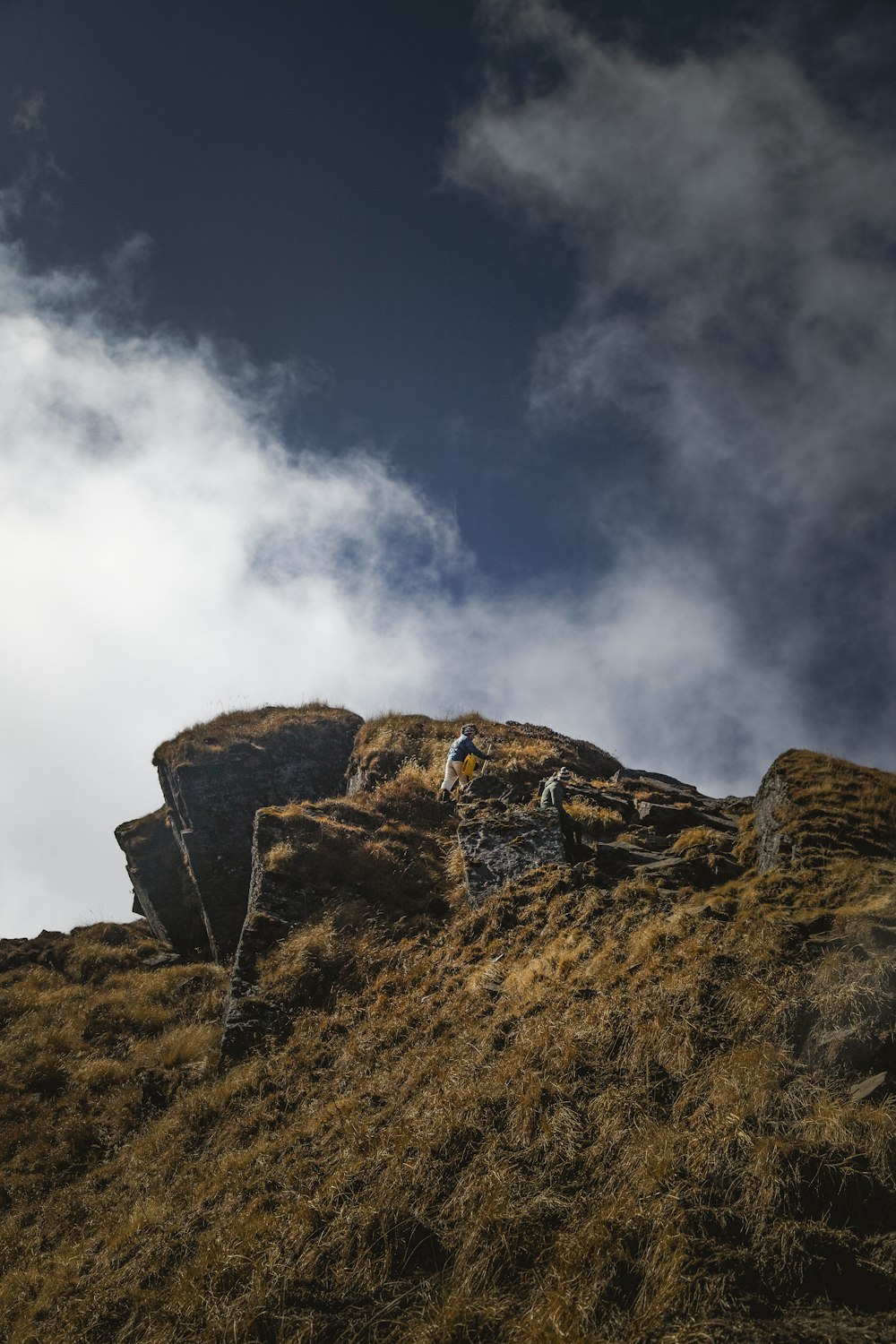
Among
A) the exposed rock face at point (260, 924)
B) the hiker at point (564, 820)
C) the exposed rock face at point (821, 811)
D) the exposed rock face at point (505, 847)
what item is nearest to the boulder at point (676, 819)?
the hiker at point (564, 820)

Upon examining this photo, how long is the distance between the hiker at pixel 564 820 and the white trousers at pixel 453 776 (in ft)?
10.9

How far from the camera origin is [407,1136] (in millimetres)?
8234

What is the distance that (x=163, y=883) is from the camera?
2455 centimetres

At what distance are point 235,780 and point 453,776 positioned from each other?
29.4 ft

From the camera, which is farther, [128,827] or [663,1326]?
[128,827]

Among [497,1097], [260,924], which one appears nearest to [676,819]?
[497,1097]

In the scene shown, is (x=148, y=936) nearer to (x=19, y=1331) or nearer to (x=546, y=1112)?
(x=19, y=1331)

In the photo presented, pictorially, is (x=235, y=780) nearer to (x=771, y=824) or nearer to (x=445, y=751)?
(x=445, y=751)

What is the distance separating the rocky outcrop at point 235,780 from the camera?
21.2m

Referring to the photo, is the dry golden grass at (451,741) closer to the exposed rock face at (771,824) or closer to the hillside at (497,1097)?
the hillside at (497,1097)

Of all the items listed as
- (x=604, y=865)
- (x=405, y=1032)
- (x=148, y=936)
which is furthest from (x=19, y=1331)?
(x=148, y=936)

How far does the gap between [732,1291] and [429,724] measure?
2099 cm

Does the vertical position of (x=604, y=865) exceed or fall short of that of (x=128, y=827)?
it falls short

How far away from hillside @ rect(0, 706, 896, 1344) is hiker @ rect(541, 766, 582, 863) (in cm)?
43
